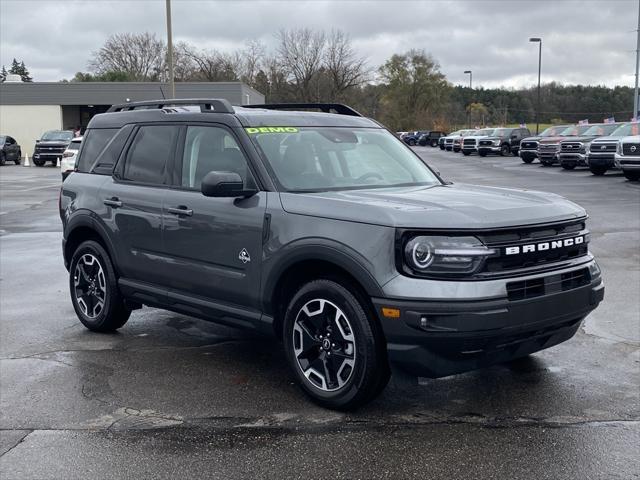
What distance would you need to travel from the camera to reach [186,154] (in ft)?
18.8

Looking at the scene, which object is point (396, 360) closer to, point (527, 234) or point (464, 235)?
point (464, 235)

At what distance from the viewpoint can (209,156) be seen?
553 cm

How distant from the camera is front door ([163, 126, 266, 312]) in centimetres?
498

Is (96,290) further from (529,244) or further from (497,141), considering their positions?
(497,141)

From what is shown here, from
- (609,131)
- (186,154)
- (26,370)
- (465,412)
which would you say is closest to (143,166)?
(186,154)

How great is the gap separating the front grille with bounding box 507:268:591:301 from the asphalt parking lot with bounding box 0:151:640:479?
774 millimetres

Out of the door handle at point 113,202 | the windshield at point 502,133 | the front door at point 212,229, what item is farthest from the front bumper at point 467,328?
the windshield at point 502,133

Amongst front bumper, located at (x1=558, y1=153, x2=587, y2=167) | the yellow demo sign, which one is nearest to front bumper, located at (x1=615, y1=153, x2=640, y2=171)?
front bumper, located at (x1=558, y1=153, x2=587, y2=167)

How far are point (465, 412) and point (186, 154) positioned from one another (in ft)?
9.33

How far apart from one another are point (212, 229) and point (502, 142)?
41.0m

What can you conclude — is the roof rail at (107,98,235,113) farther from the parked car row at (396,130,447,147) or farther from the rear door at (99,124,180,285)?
the parked car row at (396,130,447,147)

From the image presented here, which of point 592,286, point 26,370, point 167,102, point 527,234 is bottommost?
point 26,370

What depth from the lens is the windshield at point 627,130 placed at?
24.7 metres

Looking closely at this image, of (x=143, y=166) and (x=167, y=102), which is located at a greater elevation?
(x=167, y=102)
